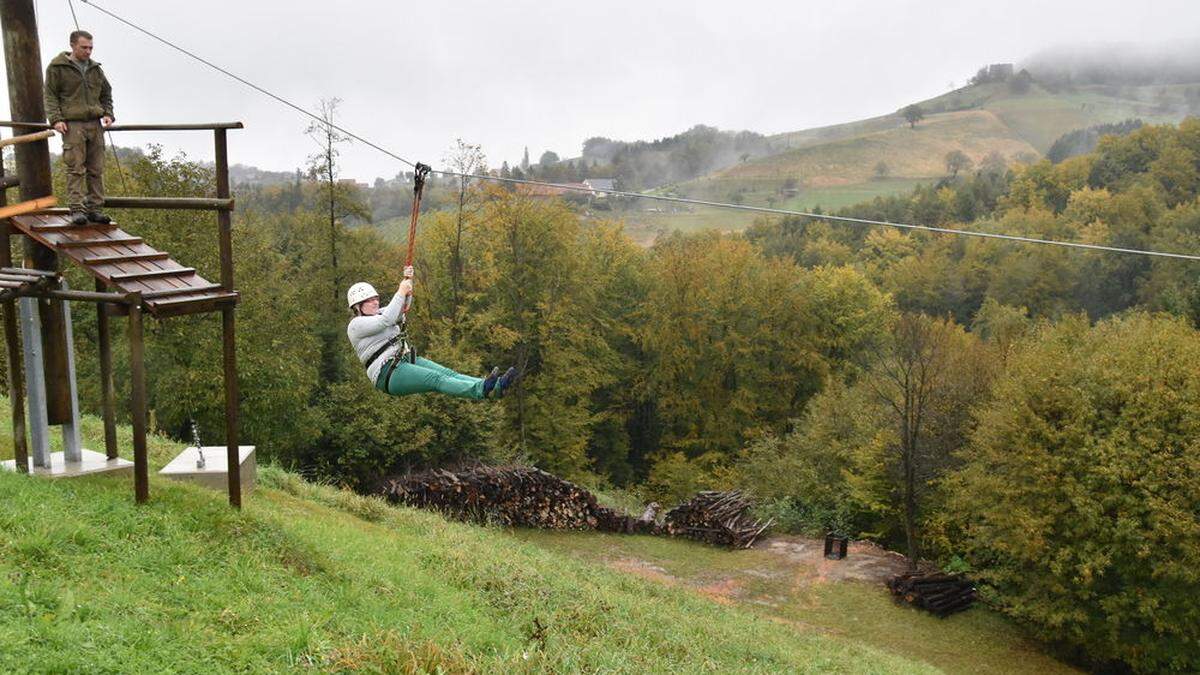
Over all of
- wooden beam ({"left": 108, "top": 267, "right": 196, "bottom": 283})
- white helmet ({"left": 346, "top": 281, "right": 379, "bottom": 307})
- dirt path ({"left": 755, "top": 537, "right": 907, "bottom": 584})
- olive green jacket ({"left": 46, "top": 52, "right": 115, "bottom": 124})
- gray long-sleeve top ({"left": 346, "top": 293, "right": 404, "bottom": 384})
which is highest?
olive green jacket ({"left": 46, "top": 52, "right": 115, "bottom": 124})

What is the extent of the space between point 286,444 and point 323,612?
723 inches

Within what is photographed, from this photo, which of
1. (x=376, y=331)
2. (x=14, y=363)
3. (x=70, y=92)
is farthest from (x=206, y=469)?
(x=70, y=92)

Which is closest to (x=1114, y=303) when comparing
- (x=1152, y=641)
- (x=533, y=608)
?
(x=1152, y=641)

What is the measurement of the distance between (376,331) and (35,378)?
3.48m

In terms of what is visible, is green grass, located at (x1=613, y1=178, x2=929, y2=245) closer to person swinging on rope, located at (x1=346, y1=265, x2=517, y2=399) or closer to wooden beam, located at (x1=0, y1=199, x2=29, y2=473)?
person swinging on rope, located at (x1=346, y1=265, x2=517, y2=399)

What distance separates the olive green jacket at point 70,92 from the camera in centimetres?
764

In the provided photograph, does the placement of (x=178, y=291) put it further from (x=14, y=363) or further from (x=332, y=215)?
(x=332, y=215)

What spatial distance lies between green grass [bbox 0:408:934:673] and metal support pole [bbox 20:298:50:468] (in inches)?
20.0

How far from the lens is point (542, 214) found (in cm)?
3519

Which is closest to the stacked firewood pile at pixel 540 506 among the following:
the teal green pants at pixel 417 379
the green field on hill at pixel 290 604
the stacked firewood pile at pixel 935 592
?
the stacked firewood pile at pixel 935 592

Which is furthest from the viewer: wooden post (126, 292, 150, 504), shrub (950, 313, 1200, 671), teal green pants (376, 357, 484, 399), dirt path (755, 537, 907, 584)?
dirt path (755, 537, 907, 584)

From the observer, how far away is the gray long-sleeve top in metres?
8.34

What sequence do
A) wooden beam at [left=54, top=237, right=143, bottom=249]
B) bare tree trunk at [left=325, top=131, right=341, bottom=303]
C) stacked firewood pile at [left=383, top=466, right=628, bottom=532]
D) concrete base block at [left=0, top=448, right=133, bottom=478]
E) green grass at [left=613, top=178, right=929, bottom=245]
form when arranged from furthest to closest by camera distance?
green grass at [left=613, top=178, right=929, bottom=245] < bare tree trunk at [left=325, top=131, right=341, bottom=303] < stacked firewood pile at [left=383, top=466, right=628, bottom=532] < concrete base block at [left=0, top=448, right=133, bottom=478] < wooden beam at [left=54, top=237, right=143, bottom=249]

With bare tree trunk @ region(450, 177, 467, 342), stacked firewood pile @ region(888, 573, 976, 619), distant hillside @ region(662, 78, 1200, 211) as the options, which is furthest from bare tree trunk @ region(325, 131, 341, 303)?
distant hillside @ region(662, 78, 1200, 211)
